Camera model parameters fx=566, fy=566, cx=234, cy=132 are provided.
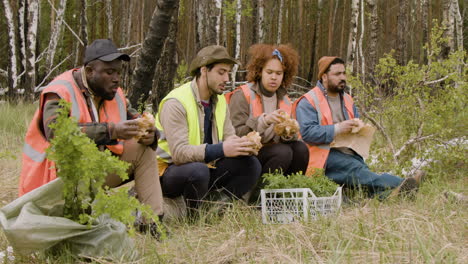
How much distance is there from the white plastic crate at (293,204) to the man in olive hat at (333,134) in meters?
0.73

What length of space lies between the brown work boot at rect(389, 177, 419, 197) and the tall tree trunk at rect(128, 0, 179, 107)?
323 centimetres

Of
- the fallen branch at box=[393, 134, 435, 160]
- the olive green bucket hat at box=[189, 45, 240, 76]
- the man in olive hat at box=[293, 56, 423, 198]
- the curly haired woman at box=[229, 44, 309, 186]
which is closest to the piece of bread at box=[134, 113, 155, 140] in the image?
the olive green bucket hat at box=[189, 45, 240, 76]

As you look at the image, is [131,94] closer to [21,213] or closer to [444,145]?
[444,145]

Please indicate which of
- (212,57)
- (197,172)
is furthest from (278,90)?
(197,172)

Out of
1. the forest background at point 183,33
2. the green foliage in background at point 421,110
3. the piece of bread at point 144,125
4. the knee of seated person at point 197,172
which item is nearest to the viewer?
the piece of bread at point 144,125

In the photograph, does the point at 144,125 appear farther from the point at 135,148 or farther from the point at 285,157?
the point at 285,157

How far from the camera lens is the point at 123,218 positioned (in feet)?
8.96

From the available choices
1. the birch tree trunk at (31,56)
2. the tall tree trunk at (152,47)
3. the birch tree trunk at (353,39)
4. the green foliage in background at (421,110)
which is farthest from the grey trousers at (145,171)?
the birch tree trunk at (353,39)

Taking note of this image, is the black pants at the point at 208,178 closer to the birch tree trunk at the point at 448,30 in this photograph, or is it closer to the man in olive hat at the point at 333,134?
the man in olive hat at the point at 333,134

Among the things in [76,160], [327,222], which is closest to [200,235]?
[327,222]

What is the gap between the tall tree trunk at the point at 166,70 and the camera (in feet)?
29.0

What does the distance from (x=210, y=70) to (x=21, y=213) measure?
192cm

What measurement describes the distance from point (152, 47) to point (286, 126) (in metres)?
2.71

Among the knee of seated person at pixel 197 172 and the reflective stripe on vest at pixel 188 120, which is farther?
the reflective stripe on vest at pixel 188 120
